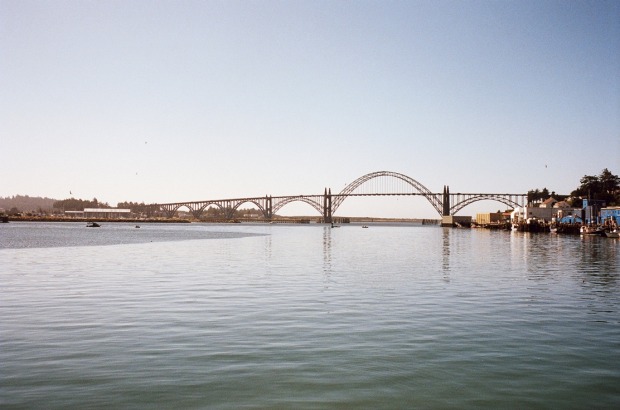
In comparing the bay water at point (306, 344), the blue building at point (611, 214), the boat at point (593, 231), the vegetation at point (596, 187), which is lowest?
the bay water at point (306, 344)

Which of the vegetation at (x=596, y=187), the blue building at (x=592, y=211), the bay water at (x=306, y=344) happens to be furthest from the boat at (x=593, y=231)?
the bay water at (x=306, y=344)

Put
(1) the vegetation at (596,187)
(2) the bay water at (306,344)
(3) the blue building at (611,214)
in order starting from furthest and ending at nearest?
1. (1) the vegetation at (596,187)
2. (3) the blue building at (611,214)
3. (2) the bay water at (306,344)

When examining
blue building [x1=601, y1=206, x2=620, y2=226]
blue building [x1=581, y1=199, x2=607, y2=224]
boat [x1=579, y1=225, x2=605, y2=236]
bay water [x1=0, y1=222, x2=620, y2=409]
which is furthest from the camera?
blue building [x1=581, y1=199, x2=607, y2=224]

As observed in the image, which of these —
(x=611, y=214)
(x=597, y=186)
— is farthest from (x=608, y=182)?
(x=611, y=214)

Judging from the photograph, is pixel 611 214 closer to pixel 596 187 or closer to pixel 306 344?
pixel 596 187

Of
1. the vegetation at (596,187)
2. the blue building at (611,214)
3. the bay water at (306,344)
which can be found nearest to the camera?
the bay water at (306,344)

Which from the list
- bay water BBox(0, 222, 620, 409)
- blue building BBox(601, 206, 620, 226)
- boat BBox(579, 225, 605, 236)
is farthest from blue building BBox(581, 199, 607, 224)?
bay water BBox(0, 222, 620, 409)

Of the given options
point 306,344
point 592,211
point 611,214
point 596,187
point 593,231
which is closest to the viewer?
point 306,344

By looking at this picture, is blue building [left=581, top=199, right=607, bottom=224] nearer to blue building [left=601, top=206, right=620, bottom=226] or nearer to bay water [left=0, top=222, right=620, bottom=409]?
blue building [left=601, top=206, right=620, bottom=226]

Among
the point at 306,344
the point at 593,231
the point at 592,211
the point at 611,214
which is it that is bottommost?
the point at 306,344

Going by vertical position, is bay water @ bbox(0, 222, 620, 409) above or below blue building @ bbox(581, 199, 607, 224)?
below

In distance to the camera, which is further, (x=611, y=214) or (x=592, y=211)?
(x=592, y=211)

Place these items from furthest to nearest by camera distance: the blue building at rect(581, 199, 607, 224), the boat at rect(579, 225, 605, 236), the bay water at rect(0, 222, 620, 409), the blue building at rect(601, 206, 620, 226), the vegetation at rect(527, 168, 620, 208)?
the vegetation at rect(527, 168, 620, 208) < the blue building at rect(581, 199, 607, 224) < the blue building at rect(601, 206, 620, 226) < the boat at rect(579, 225, 605, 236) < the bay water at rect(0, 222, 620, 409)

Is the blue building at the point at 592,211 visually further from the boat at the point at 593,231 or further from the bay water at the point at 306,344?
the bay water at the point at 306,344
